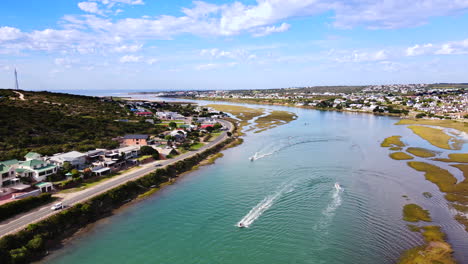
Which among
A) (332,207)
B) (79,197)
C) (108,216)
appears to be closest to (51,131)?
(79,197)

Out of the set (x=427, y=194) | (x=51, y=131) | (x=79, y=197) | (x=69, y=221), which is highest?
(x=51, y=131)

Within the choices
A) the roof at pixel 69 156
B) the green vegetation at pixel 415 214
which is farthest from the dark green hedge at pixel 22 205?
the green vegetation at pixel 415 214

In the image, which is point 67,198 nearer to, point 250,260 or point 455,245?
point 250,260

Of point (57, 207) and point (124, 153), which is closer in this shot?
point (57, 207)

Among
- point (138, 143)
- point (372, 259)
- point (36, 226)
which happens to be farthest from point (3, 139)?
point (372, 259)

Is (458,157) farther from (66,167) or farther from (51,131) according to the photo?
(51,131)

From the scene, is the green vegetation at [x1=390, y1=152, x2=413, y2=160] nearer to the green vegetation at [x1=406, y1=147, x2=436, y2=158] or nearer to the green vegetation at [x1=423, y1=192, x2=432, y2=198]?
the green vegetation at [x1=406, y1=147, x2=436, y2=158]
